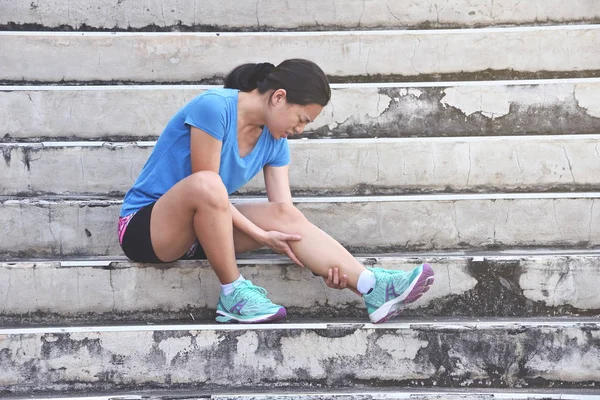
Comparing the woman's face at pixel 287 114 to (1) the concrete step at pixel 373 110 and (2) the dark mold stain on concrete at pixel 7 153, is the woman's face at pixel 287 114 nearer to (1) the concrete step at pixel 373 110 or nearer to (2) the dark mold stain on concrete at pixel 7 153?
(1) the concrete step at pixel 373 110

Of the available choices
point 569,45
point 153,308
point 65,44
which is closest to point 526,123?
point 569,45

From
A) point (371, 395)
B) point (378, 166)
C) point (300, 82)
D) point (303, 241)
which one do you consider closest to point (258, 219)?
point (303, 241)

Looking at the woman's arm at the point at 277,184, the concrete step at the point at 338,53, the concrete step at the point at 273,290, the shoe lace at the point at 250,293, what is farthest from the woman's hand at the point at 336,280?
the concrete step at the point at 338,53

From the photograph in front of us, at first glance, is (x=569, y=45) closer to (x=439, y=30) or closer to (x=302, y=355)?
(x=439, y=30)

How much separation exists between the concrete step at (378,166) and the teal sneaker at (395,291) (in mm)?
819

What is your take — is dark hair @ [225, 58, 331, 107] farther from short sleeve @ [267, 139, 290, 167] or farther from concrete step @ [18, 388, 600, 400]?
concrete step @ [18, 388, 600, 400]

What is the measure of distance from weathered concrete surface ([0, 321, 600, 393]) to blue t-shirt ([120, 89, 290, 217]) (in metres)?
0.54

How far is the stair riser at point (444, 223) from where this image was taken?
3287 mm

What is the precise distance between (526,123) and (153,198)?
172 cm

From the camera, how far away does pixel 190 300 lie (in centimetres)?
298

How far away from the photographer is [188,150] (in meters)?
2.96

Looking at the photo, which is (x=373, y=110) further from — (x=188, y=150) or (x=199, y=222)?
(x=199, y=222)

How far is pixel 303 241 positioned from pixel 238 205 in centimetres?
30

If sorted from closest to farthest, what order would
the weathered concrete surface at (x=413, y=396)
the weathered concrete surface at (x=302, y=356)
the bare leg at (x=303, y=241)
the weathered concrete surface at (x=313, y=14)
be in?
the weathered concrete surface at (x=413, y=396)
the weathered concrete surface at (x=302, y=356)
the bare leg at (x=303, y=241)
the weathered concrete surface at (x=313, y=14)
